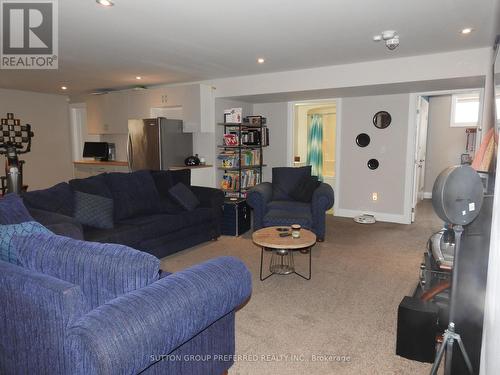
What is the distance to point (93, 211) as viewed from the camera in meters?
3.46

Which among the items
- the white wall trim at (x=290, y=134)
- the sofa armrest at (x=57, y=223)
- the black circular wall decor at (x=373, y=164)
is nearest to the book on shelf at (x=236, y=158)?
the white wall trim at (x=290, y=134)

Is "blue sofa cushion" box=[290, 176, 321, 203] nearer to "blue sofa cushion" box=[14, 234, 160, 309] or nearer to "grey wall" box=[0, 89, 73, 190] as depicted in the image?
"blue sofa cushion" box=[14, 234, 160, 309]

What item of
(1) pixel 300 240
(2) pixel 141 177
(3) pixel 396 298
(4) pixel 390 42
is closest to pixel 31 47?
(2) pixel 141 177

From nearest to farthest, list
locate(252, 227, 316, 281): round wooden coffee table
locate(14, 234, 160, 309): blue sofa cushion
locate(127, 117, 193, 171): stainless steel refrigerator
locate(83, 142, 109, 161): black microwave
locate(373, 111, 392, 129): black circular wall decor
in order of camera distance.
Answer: locate(14, 234, 160, 309): blue sofa cushion
locate(252, 227, 316, 281): round wooden coffee table
locate(127, 117, 193, 171): stainless steel refrigerator
locate(373, 111, 392, 129): black circular wall decor
locate(83, 142, 109, 161): black microwave

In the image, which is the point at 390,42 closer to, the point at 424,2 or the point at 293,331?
the point at 424,2

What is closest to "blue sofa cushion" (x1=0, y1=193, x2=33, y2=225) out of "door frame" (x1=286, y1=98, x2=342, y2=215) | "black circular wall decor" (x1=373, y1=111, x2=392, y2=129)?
"door frame" (x1=286, y1=98, x2=342, y2=215)

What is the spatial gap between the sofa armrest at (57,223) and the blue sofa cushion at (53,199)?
0.10 metres

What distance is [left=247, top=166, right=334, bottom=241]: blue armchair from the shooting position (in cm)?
423

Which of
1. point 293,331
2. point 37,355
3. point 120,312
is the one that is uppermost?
point 120,312

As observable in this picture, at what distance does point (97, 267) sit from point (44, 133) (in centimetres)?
743

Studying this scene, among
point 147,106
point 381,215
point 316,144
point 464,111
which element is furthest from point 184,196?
point 464,111

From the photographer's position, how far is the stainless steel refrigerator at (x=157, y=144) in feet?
18.0

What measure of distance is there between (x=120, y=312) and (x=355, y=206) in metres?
5.32

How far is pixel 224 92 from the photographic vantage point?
5656mm
